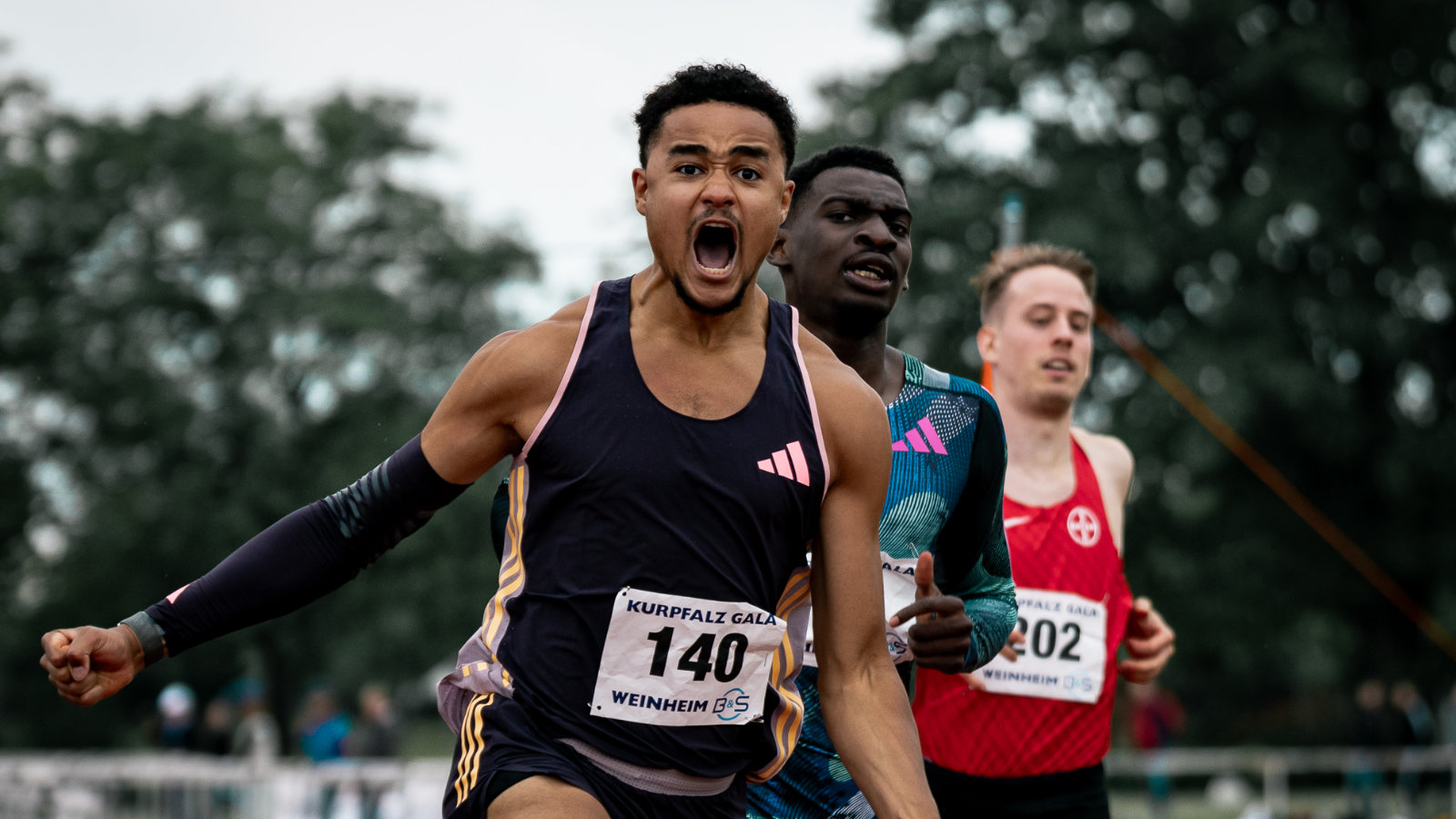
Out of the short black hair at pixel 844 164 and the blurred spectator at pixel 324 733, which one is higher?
the short black hair at pixel 844 164

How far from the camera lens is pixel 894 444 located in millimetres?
4668

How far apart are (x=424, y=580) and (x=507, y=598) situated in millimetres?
30649

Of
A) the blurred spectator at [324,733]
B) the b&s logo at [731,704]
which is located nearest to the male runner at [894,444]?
the b&s logo at [731,704]

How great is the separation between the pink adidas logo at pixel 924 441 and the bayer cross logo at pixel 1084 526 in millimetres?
1342

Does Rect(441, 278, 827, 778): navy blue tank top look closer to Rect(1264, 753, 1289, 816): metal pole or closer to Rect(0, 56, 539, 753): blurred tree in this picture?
Rect(1264, 753, 1289, 816): metal pole

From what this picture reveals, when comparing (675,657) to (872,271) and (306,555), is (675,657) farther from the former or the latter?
(872,271)

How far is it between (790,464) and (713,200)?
0.58 m

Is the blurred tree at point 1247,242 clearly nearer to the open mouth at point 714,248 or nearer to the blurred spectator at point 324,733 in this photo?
the blurred spectator at point 324,733

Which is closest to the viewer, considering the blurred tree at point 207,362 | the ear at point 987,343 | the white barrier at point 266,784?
the ear at point 987,343

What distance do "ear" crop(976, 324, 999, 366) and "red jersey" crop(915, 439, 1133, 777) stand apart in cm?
66

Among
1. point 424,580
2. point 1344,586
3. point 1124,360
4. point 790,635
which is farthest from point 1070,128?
point 790,635

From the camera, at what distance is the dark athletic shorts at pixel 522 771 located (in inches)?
130

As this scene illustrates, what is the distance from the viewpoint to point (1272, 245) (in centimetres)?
2755

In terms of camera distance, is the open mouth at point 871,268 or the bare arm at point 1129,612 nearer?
the open mouth at point 871,268
